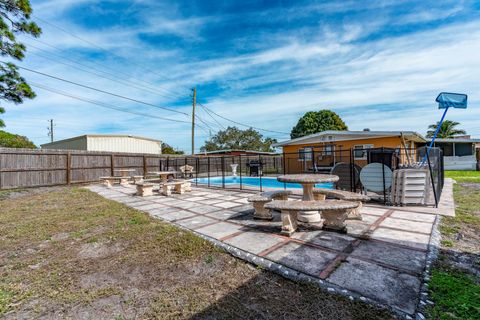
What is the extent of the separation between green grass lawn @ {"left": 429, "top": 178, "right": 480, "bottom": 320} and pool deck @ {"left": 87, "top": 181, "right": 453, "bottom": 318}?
96 mm

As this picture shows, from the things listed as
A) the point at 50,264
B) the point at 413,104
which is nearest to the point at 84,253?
the point at 50,264

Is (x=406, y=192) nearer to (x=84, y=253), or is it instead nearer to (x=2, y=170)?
(x=84, y=253)

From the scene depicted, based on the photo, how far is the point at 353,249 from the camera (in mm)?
2547

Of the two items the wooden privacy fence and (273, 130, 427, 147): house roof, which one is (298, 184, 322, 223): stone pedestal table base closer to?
(273, 130, 427, 147): house roof

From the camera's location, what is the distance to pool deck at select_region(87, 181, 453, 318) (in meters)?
1.80

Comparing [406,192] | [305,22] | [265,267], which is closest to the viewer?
[265,267]

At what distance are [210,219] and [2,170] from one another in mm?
9691

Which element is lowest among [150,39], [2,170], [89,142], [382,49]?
[2,170]

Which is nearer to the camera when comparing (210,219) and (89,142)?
(210,219)

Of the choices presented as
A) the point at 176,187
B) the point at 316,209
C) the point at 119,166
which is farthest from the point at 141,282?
the point at 119,166

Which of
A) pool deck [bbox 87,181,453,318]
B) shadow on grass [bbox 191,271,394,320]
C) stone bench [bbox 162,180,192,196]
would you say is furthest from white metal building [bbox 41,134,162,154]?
shadow on grass [bbox 191,271,394,320]

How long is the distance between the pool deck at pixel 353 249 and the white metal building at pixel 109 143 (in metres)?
13.2

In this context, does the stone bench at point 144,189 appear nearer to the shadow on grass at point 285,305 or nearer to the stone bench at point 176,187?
the stone bench at point 176,187

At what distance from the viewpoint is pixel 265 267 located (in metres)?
2.21
